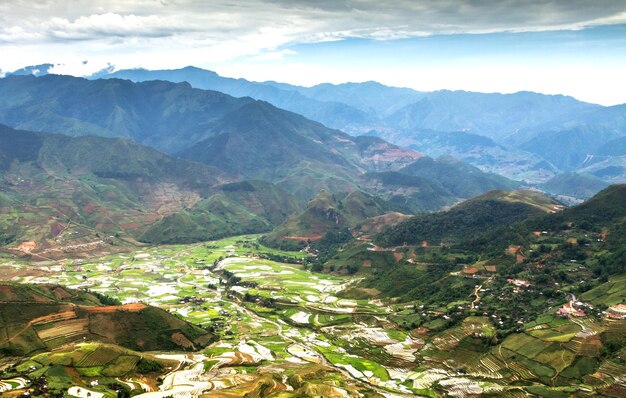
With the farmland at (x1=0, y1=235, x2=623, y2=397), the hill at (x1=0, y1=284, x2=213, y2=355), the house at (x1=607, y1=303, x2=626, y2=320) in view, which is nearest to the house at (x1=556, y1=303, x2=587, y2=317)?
the farmland at (x1=0, y1=235, x2=623, y2=397)

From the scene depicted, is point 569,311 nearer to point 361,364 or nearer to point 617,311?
point 617,311

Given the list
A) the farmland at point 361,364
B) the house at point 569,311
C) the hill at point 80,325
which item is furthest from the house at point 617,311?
the hill at point 80,325

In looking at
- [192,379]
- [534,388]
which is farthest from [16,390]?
[534,388]

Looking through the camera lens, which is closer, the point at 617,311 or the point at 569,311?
the point at 617,311

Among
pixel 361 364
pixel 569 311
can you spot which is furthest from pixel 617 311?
pixel 361 364

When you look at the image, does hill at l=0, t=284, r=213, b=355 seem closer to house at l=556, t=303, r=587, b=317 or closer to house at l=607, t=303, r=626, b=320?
house at l=556, t=303, r=587, b=317

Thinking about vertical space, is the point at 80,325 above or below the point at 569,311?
above

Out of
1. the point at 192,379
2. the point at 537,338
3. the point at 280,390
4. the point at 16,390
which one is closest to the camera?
the point at 16,390

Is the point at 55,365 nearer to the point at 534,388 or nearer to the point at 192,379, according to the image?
the point at 192,379

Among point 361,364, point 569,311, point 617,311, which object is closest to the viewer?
point 361,364
